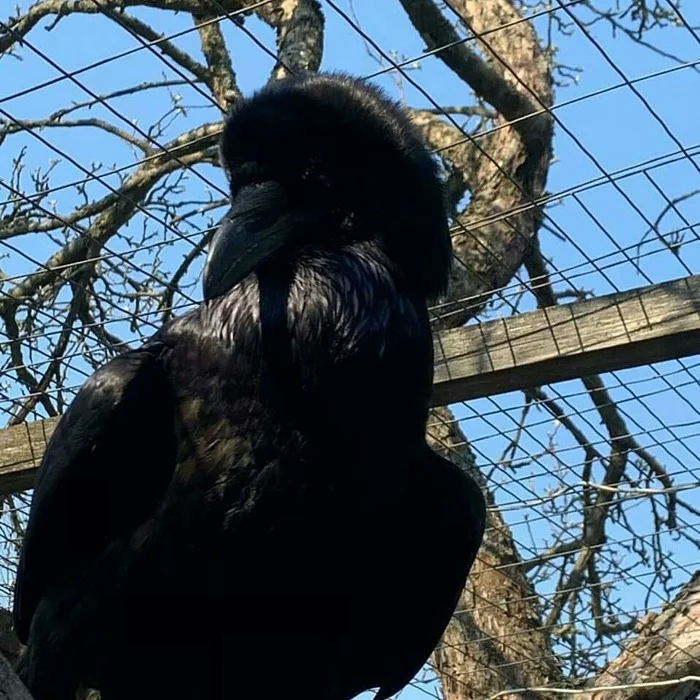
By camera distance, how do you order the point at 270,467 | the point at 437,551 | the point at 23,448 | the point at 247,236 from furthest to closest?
the point at 23,448 → the point at 437,551 → the point at 247,236 → the point at 270,467

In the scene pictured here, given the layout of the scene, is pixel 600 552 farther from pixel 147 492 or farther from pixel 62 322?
pixel 147 492

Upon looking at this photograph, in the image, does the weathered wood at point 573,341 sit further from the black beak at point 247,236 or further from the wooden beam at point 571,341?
the black beak at point 247,236

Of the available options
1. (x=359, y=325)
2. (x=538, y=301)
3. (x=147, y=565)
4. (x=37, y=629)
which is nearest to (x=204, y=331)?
(x=359, y=325)

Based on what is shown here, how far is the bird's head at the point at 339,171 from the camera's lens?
9.65 ft

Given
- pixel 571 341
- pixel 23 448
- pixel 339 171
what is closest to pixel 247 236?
pixel 339 171

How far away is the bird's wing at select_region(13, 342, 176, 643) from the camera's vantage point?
273 centimetres

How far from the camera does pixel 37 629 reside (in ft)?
9.05

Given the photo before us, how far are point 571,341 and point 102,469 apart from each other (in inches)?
59.4

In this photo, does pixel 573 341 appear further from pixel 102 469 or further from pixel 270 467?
pixel 102 469

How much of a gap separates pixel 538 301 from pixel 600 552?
1.93 m

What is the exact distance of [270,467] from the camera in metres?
2.57

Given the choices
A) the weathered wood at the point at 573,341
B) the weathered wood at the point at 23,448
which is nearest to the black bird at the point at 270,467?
the weathered wood at the point at 573,341

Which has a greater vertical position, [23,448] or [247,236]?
[23,448]

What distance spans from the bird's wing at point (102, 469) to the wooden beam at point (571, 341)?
1152 millimetres
